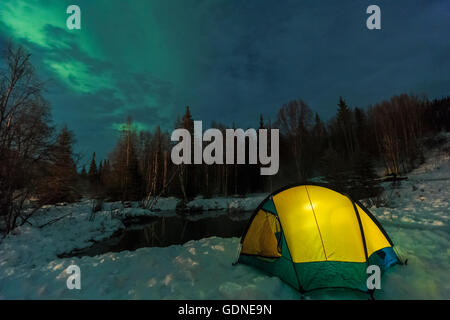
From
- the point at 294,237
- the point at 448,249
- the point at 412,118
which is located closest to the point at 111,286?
the point at 294,237

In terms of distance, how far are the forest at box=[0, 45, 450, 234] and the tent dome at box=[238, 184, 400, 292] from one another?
8.99 metres

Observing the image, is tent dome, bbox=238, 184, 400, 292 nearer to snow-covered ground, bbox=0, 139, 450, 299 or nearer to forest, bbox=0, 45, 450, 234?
snow-covered ground, bbox=0, 139, 450, 299

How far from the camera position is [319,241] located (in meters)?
3.40

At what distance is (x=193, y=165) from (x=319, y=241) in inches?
879

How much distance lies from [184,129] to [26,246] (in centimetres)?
1810

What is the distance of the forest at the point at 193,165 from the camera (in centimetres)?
690

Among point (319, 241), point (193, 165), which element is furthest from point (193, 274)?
point (193, 165)

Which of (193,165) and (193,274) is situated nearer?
(193,274)

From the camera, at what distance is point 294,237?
3.44 meters

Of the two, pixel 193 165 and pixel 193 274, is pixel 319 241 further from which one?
pixel 193 165

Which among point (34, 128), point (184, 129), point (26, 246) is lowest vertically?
point (26, 246)

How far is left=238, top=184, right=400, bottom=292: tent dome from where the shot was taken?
3.17 metres
